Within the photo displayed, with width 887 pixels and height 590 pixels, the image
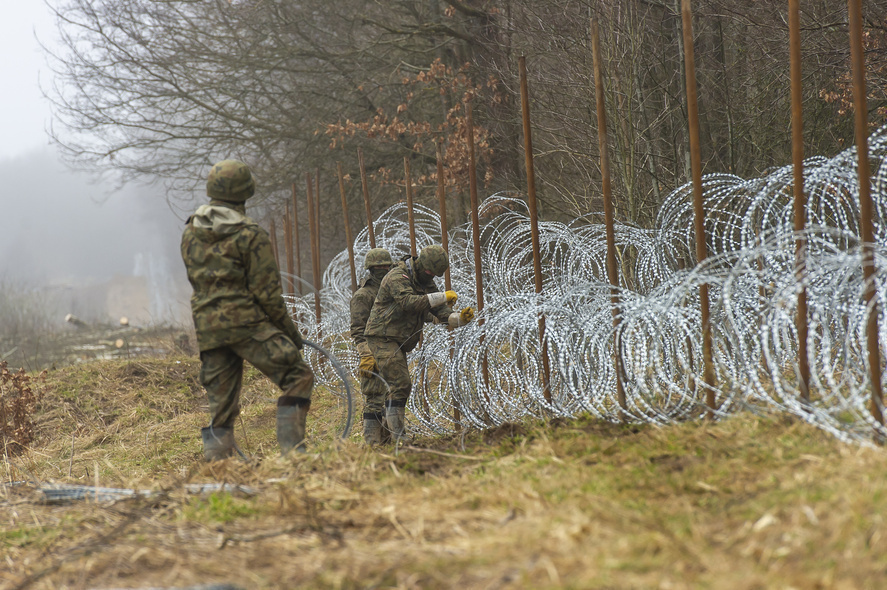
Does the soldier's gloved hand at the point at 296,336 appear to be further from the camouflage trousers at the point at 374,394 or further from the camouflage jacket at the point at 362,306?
the camouflage jacket at the point at 362,306

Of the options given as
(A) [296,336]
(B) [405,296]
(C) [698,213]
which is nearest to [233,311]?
(A) [296,336]

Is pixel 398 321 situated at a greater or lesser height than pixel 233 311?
lesser

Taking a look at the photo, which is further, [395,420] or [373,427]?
[373,427]

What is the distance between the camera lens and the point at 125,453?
8.21 metres

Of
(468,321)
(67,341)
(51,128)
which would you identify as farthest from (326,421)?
(67,341)

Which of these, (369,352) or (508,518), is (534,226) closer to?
(369,352)

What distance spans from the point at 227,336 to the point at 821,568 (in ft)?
11.4

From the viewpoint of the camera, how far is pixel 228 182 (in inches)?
199

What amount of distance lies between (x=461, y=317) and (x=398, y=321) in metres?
0.72

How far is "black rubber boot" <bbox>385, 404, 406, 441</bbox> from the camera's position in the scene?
21.8ft

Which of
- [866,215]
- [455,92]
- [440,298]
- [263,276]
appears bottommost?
[440,298]

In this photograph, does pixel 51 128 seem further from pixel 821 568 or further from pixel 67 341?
pixel 821 568

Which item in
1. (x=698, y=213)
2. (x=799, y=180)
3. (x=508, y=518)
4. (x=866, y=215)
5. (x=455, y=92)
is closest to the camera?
(x=508, y=518)

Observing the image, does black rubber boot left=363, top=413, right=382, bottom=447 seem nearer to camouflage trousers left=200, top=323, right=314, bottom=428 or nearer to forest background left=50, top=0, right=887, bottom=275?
camouflage trousers left=200, top=323, right=314, bottom=428
